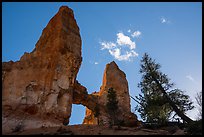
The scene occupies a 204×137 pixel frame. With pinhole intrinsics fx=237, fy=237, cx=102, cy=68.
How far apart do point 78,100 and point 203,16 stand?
2509 cm

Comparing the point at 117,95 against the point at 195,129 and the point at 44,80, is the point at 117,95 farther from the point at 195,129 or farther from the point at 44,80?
the point at 195,129

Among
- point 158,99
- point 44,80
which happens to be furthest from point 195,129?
point 44,80

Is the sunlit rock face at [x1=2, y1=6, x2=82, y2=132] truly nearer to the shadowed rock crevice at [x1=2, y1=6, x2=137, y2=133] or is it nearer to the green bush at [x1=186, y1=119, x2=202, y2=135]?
the shadowed rock crevice at [x1=2, y1=6, x2=137, y2=133]

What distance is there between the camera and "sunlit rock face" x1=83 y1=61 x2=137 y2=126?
122 feet

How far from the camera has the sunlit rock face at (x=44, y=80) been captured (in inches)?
1043

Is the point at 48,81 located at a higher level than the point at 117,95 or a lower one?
lower

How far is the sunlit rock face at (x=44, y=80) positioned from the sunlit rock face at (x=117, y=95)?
28.3 ft

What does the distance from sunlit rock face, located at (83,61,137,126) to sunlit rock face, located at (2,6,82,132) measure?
8.61 meters

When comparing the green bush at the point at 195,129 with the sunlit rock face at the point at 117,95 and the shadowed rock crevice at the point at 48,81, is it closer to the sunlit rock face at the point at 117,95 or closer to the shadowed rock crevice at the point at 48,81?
the shadowed rock crevice at the point at 48,81

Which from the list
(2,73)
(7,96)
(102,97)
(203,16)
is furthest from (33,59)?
(203,16)

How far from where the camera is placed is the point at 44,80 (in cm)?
2923

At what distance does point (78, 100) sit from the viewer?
37406 millimetres

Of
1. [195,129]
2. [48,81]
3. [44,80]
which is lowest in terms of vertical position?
[195,129]

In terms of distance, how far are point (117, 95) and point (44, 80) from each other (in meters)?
15.0
